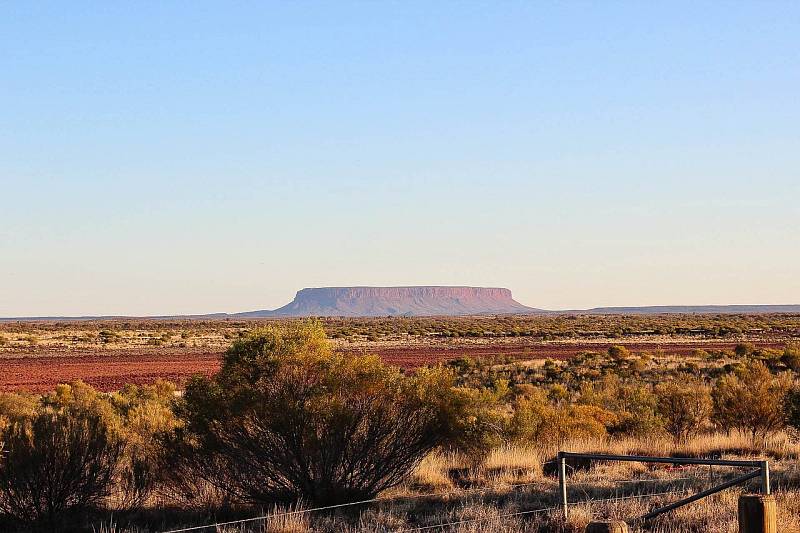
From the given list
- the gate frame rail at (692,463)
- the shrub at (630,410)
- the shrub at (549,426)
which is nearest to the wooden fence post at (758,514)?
the gate frame rail at (692,463)

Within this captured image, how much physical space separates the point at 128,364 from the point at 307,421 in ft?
139

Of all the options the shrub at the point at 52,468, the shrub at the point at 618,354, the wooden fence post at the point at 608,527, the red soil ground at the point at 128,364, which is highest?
the wooden fence post at the point at 608,527

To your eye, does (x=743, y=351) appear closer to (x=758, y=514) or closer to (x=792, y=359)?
(x=792, y=359)

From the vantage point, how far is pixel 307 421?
12062 mm

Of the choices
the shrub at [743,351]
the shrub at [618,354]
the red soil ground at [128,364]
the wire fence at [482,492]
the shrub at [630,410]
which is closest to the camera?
the wire fence at [482,492]

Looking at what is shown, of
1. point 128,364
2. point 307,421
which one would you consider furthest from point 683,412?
point 128,364

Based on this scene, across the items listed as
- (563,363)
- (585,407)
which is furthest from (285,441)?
(563,363)

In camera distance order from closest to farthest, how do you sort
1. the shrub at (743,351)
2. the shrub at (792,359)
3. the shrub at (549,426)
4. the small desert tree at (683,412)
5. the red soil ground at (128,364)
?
the shrub at (549,426) → the small desert tree at (683,412) → the shrub at (792,359) → the red soil ground at (128,364) → the shrub at (743,351)

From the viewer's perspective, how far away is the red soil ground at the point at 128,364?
4053 cm

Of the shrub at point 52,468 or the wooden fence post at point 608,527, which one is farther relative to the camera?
the shrub at point 52,468

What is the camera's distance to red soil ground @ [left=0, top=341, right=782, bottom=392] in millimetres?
40531

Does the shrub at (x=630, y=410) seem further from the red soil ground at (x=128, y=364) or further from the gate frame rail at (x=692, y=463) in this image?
the red soil ground at (x=128, y=364)

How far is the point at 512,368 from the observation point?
42531 mm

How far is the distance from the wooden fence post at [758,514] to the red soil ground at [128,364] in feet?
101
